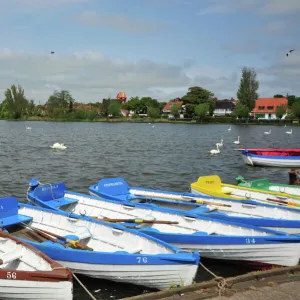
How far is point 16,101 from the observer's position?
501 ft

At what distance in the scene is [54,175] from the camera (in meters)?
28.7

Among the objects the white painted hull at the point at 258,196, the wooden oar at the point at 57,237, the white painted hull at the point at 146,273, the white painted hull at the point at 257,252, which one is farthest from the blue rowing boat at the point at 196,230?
the white painted hull at the point at 258,196

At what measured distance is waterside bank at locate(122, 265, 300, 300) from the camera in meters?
7.98

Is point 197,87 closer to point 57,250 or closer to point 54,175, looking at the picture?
point 54,175

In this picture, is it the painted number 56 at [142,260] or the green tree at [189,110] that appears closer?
the painted number 56 at [142,260]

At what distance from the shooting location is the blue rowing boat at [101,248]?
8945 millimetres

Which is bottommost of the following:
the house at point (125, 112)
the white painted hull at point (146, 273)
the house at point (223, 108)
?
the white painted hull at point (146, 273)

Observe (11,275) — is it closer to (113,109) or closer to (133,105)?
(113,109)

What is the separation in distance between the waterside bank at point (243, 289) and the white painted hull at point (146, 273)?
54cm

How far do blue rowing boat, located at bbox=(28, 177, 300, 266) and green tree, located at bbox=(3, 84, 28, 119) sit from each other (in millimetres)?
145654

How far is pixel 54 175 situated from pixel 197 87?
117574mm

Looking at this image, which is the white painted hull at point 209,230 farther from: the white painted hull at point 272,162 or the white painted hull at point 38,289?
the white painted hull at point 272,162

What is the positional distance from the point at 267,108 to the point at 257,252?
13940 cm

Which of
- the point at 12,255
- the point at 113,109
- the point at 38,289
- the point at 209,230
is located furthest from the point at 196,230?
the point at 113,109
